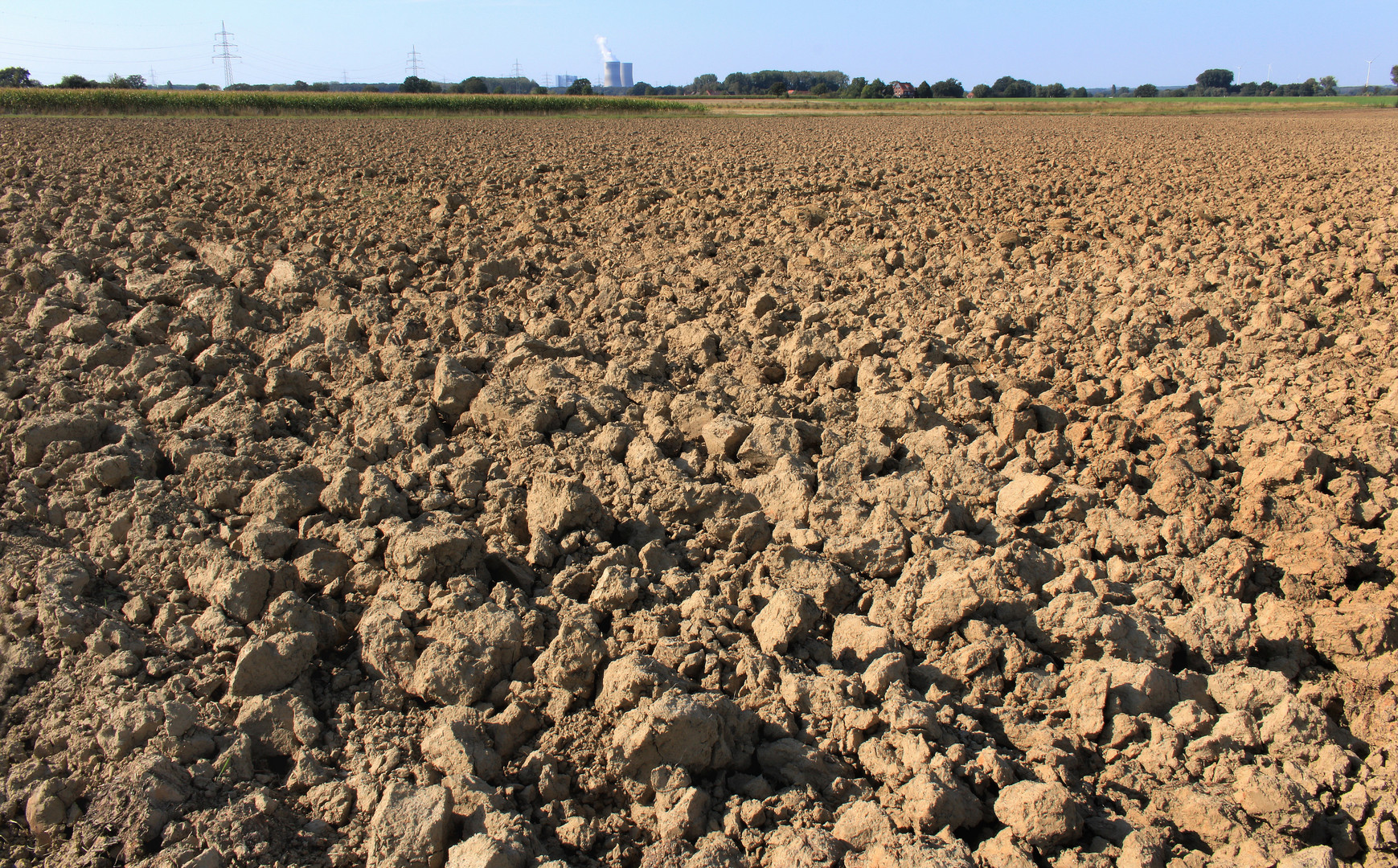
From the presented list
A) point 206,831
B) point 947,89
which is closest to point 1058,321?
point 206,831

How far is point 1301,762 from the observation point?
224 centimetres

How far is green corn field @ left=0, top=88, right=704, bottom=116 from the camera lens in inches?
998

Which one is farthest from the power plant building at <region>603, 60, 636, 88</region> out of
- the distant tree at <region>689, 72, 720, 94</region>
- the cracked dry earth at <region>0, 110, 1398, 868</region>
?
the cracked dry earth at <region>0, 110, 1398, 868</region>

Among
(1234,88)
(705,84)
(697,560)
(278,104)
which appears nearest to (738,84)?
(705,84)

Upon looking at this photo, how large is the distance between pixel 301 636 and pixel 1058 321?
4.88 metres

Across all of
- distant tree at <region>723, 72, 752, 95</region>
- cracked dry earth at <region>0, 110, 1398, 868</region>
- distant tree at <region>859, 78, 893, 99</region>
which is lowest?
cracked dry earth at <region>0, 110, 1398, 868</region>

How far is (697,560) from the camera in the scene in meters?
3.25

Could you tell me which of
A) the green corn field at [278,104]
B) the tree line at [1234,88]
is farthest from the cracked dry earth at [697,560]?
the tree line at [1234,88]

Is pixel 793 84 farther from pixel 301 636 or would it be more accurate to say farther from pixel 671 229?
pixel 301 636

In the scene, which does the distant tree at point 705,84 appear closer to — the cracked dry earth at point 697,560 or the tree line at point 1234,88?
the tree line at point 1234,88

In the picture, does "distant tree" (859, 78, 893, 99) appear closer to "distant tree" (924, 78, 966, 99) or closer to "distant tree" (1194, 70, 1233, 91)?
"distant tree" (924, 78, 966, 99)

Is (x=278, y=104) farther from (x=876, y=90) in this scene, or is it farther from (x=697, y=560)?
(x=876, y=90)

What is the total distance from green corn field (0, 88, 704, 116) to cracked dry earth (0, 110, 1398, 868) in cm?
2419

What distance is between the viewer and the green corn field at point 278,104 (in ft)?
83.2
